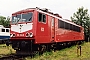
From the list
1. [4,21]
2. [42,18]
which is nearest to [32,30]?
[42,18]

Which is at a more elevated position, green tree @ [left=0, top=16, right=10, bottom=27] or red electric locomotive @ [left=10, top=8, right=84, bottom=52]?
green tree @ [left=0, top=16, right=10, bottom=27]

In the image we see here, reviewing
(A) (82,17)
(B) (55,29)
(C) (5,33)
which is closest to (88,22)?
(A) (82,17)

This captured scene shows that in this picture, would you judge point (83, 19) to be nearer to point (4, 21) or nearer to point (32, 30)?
point (4, 21)

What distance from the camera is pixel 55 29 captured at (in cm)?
1548

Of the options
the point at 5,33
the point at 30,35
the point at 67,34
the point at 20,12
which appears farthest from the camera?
the point at 5,33

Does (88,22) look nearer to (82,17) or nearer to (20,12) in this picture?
(82,17)

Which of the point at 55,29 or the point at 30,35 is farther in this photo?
the point at 55,29

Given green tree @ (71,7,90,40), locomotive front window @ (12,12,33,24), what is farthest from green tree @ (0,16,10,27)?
locomotive front window @ (12,12,33,24)

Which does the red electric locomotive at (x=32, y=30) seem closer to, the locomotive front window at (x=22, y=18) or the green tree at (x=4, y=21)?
the locomotive front window at (x=22, y=18)

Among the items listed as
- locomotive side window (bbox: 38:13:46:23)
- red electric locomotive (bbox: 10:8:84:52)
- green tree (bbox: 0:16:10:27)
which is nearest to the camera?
red electric locomotive (bbox: 10:8:84:52)

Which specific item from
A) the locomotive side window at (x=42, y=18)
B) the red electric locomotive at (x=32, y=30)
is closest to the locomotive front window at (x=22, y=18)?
the red electric locomotive at (x=32, y=30)

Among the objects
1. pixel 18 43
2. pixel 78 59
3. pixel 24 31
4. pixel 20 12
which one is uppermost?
pixel 20 12

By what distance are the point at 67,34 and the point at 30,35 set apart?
760 centimetres

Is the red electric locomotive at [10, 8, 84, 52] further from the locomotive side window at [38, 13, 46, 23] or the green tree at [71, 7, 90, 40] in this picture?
the green tree at [71, 7, 90, 40]
